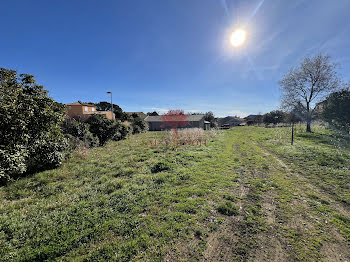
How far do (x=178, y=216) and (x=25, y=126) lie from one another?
6580mm

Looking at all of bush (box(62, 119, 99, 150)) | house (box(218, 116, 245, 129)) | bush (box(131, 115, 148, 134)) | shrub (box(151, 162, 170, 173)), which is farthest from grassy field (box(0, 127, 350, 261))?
house (box(218, 116, 245, 129))

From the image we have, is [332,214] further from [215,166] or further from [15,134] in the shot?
[15,134]

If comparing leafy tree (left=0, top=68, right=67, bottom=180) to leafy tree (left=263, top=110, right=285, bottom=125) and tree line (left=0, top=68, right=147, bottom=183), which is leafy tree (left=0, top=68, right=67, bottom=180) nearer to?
tree line (left=0, top=68, right=147, bottom=183)

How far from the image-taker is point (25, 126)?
4.98 meters

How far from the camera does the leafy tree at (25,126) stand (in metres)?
4.52

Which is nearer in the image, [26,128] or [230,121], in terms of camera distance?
[26,128]

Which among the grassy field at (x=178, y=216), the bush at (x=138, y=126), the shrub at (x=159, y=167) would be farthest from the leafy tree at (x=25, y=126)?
the bush at (x=138, y=126)

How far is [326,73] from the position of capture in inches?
837

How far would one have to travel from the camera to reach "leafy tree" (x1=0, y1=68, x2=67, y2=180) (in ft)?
14.8

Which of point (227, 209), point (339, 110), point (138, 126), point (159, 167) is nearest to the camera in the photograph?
point (227, 209)

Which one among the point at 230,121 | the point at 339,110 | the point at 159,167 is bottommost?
the point at 159,167

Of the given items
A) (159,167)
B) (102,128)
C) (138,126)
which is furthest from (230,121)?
(159,167)

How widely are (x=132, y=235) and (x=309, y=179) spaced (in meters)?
7.24

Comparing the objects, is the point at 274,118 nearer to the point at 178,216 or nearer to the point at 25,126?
the point at 178,216
